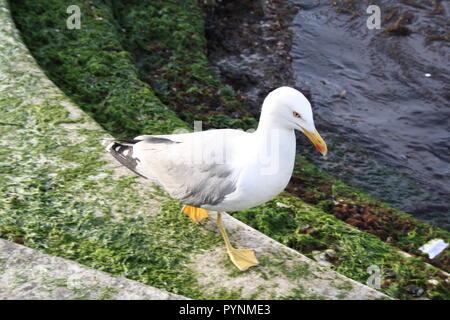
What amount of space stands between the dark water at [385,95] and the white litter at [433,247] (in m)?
0.60

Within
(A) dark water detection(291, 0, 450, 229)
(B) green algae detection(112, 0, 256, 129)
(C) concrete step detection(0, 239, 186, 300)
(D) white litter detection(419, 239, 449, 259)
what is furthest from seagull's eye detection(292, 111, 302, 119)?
(B) green algae detection(112, 0, 256, 129)

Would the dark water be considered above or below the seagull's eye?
below

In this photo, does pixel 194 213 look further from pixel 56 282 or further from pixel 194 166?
pixel 56 282

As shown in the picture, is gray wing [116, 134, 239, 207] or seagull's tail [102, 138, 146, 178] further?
seagull's tail [102, 138, 146, 178]

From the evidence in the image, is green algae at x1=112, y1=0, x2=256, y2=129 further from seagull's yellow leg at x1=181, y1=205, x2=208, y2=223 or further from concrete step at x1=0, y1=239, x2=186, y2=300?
concrete step at x1=0, y1=239, x2=186, y2=300

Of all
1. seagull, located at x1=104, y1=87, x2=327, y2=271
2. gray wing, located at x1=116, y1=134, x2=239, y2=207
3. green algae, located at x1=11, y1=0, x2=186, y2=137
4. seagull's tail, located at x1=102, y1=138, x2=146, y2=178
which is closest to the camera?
seagull, located at x1=104, y1=87, x2=327, y2=271

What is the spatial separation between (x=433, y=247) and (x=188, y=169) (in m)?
2.40

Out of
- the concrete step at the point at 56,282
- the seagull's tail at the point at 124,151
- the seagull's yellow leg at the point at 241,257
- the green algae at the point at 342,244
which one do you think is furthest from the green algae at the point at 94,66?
the concrete step at the point at 56,282

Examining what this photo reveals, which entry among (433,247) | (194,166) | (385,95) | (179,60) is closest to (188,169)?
(194,166)

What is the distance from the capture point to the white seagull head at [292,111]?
10.8 feet

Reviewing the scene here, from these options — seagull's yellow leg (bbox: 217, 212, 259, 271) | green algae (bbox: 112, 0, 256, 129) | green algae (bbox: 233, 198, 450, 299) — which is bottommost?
green algae (bbox: 233, 198, 450, 299)

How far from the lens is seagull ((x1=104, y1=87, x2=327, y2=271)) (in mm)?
3342

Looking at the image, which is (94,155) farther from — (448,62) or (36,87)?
(448,62)

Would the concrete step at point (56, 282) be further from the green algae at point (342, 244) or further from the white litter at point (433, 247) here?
the white litter at point (433, 247)
